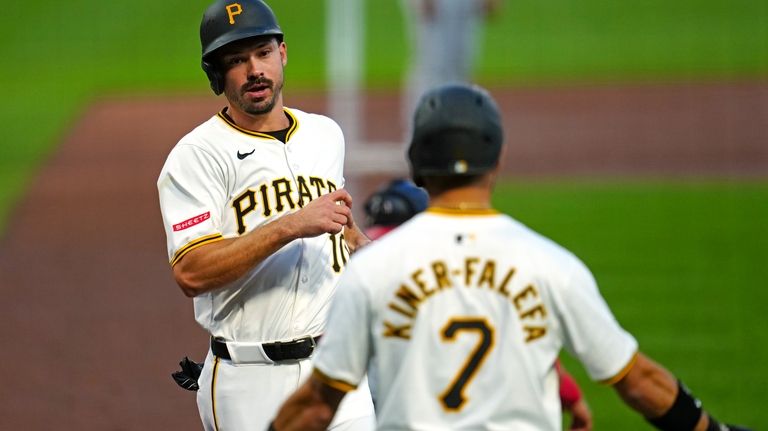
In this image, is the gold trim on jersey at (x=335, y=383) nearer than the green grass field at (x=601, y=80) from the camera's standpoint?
Yes

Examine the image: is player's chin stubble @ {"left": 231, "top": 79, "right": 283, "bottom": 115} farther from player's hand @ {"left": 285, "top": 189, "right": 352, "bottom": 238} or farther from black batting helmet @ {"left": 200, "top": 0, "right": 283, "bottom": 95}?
player's hand @ {"left": 285, "top": 189, "right": 352, "bottom": 238}

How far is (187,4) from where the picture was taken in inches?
1161

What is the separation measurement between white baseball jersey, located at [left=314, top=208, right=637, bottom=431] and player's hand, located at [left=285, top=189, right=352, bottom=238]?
2.61 feet

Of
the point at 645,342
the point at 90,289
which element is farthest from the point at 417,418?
the point at 90,289

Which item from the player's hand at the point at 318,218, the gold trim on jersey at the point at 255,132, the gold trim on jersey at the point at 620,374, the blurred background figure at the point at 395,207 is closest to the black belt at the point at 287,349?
the player's hand at the point at 318,218

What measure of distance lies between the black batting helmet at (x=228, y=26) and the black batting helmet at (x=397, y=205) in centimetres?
160

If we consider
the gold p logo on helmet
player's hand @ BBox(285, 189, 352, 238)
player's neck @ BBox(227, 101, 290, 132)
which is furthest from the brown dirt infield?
player's hand @ BBox(285, 189, 352, 238)

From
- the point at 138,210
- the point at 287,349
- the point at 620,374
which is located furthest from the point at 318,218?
the point at 138,210

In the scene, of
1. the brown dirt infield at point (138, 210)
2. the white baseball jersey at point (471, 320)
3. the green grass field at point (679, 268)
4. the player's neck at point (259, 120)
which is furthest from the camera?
the green grass field at point (679, 268)

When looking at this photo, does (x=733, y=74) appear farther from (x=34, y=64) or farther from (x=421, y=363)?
(x=421, y=363)

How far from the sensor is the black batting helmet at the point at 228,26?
4.66 metres

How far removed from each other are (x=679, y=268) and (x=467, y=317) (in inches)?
416

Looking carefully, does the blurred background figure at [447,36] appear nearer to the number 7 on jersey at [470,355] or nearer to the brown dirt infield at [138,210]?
the brown dirt infield at [138,210]

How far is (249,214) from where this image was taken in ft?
15.2
